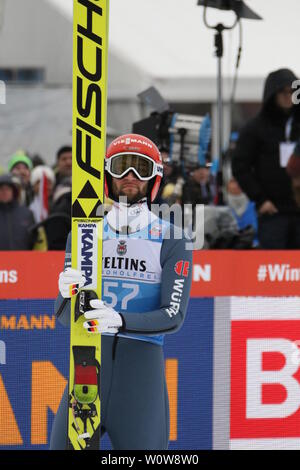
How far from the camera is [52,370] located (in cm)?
494

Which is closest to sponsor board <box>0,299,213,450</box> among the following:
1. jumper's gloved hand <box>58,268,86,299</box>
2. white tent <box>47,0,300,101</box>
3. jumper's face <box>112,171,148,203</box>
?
jumper's face <box>112,171,148,203</box>

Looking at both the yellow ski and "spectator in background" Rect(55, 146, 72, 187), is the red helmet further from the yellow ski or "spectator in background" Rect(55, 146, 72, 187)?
"spectator in background" Rect(55, 146, 72, 187)

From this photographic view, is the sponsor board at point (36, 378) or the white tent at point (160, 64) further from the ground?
the white tent at point (160, 64)

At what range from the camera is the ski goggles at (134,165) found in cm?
396

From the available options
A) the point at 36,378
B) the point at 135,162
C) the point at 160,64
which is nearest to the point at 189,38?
the point at 160,64

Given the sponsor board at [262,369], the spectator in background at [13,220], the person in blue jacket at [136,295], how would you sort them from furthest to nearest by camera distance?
the spectator in background at [13,220] < the sponsor board at [262,369] < the person in blue jacket at [136,295]

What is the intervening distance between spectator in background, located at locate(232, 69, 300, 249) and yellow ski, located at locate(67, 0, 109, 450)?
8.68 ft

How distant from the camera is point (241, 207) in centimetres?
820

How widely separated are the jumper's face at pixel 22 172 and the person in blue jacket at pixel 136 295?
4352 mm

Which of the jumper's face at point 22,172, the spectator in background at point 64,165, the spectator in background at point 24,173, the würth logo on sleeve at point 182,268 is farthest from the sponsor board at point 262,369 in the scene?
the jumper's face at point 22,172

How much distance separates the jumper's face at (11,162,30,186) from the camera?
8.27 metres

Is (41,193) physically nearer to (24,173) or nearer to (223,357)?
(24,173)

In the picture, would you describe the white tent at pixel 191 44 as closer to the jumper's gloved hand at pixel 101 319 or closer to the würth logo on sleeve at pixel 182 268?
the würth logo on sleeve at pixel 182 268

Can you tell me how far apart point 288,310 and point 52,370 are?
1.20 m
